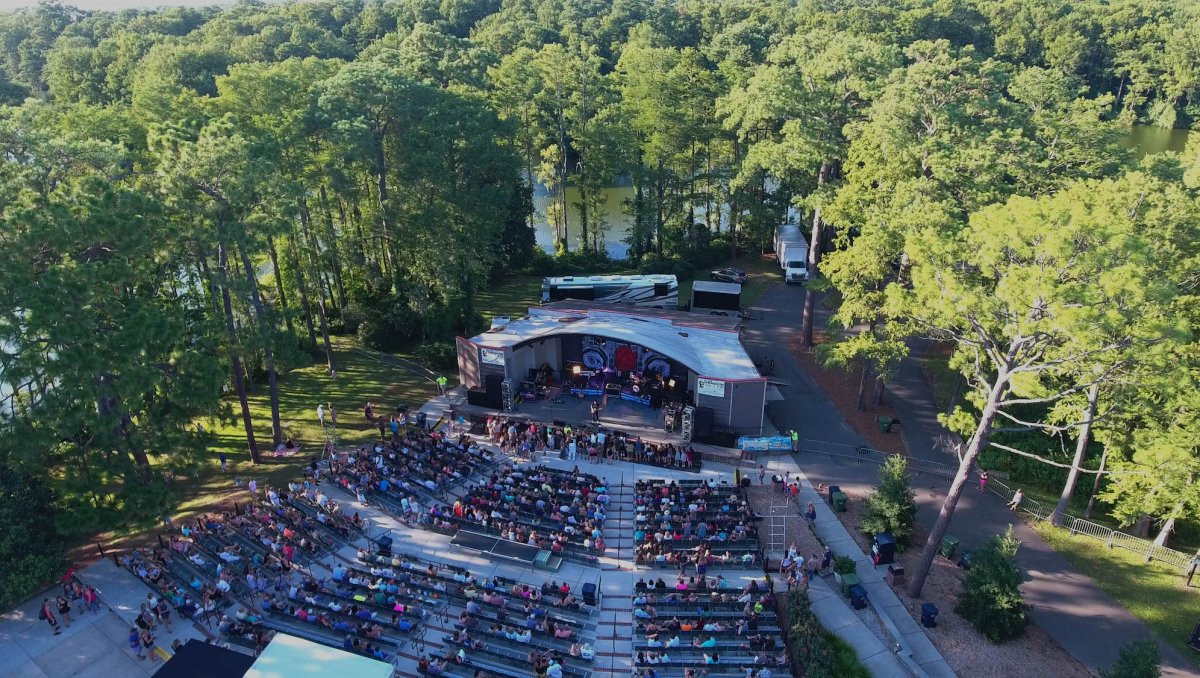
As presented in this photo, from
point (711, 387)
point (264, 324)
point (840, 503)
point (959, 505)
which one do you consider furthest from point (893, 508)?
point (264, 324)

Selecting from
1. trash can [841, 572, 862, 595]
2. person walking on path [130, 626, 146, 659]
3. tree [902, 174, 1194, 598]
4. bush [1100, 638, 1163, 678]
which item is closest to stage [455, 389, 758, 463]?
trash can [841, 572, 862, 595]

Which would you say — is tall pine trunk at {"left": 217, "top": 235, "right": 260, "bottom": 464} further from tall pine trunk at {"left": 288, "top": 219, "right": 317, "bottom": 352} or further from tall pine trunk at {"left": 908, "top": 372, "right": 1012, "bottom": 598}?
tall pine trunk at {"left": 908, "top": 372, "right": 1012, "bottom": 598}

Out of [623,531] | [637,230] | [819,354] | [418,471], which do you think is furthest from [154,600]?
[637,230]

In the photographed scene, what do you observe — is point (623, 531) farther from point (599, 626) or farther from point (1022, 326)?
point (1022, 326)

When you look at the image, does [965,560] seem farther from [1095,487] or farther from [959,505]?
[1095,487]

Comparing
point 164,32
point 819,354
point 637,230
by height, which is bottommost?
point 819,354

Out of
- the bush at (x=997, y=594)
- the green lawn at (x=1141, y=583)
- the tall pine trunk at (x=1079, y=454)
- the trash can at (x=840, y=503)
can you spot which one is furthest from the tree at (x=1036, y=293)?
the green lawn at (x=1141, y=583)
